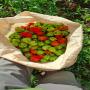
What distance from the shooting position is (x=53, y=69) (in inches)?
98.7

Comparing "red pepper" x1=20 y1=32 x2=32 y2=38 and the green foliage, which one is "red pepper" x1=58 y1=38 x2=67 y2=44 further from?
the green foliage

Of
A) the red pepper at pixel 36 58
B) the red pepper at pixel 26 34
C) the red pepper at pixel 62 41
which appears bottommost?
the red pepper at pixel 36 58

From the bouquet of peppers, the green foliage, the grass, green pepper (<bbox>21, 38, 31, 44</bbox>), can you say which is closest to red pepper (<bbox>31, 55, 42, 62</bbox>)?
the bouquet of peppers

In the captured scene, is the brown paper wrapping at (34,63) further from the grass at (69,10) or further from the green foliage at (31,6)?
the green foliage at (31,6)

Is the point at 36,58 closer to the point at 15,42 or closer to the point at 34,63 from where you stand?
the point at 34,63

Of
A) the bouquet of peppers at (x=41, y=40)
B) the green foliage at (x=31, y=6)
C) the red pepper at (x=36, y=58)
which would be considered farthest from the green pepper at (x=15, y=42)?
the green foliage at (x=31, y=6)

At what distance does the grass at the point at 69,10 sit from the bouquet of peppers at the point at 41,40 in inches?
13.8

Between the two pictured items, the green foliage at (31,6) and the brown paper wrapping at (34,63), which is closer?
the brown paper wrapping at (34,63)

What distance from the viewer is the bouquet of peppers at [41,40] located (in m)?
2.71

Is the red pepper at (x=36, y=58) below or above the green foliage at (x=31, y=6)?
below

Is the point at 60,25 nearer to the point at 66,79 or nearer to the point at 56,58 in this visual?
the point at 56,58

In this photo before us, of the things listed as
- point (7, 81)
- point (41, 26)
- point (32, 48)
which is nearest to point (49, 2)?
point (41, 26)

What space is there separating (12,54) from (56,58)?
351 millimetres

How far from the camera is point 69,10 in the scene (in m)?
3.71
